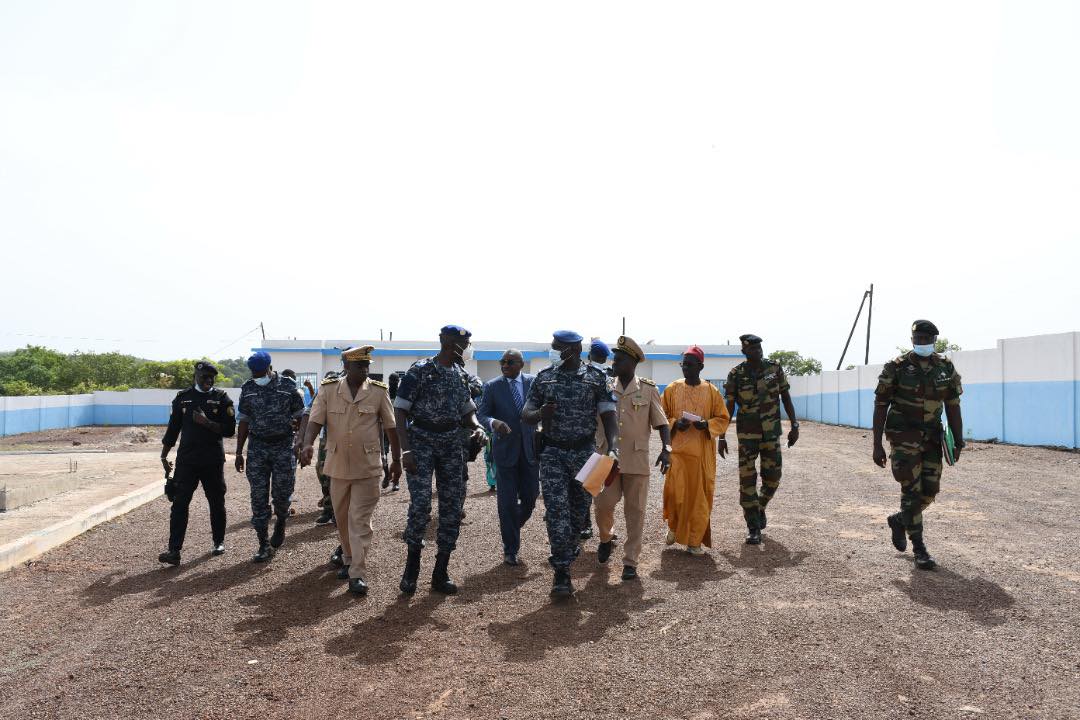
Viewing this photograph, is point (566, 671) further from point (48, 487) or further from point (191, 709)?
point (48, 487)

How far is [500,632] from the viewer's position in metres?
4.92

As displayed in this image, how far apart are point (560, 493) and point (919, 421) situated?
324 centimetres

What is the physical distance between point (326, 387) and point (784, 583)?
3965 mm

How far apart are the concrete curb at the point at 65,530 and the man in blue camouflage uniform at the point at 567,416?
17.1ft

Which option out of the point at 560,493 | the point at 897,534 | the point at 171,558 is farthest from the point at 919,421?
the point at 171,558

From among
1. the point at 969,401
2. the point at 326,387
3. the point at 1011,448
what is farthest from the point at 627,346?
the point at 969,401

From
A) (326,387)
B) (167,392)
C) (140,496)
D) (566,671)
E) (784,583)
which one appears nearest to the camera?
(566,671)

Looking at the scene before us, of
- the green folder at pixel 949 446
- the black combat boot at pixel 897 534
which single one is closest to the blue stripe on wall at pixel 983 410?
the green folder at pixel 949 446

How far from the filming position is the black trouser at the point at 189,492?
7.20 metres

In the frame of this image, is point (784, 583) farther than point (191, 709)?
Yes

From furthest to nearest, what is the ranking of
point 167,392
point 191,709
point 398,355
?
point 398,355 < point 167,392 < point 191,709

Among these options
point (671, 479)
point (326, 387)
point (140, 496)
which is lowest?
point (140, 496)

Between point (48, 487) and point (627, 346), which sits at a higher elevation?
point (627, 346)

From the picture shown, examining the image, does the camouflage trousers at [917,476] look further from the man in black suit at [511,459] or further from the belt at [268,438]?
the belt at [268,438]
